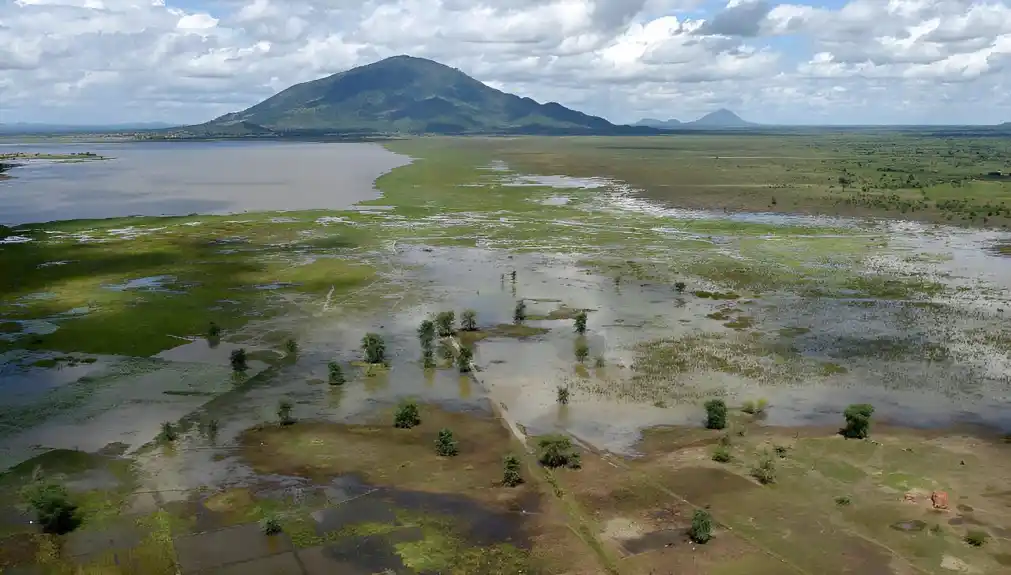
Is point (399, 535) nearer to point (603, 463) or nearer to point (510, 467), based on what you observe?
point (510, 467)

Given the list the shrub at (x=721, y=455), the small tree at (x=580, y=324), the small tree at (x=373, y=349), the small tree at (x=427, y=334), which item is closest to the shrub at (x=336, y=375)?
the small tree at (x=373, y=349)

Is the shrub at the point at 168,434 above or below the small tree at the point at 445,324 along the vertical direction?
below

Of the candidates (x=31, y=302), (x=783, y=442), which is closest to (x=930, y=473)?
(x=783, y=442)

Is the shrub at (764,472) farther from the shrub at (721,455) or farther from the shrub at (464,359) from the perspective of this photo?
the shrub at (464,359)

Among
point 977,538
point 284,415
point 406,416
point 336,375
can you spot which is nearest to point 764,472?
point 977,538

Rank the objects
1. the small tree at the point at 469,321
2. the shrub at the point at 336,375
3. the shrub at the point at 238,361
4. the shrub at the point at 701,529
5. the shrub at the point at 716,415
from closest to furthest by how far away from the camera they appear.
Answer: the shrub at the point at 701,529 < the shrub at the point at 716,415 < the shrub at the point at 336,375 < the shrub at the point at 238,361 < the small tree at the point at 469,321

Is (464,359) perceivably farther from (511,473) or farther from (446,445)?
(511,473)
